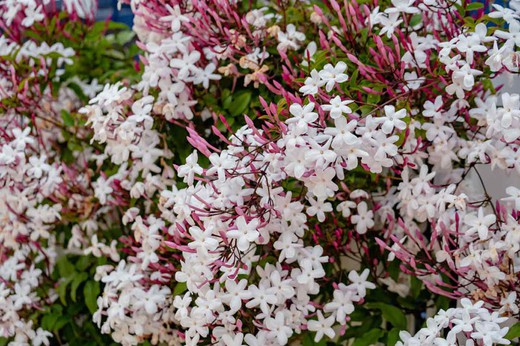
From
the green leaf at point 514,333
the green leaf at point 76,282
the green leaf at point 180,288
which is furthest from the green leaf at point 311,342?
the green leaf at point 76,282

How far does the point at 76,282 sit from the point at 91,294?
0.07m

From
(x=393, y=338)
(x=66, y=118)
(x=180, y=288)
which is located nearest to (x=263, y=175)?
(x=180, y=288)

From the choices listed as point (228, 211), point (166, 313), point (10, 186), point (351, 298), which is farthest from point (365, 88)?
point (10, 186)

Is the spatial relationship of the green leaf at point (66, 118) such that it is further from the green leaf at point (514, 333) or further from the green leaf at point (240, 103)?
the green leaf at point (514, 333)

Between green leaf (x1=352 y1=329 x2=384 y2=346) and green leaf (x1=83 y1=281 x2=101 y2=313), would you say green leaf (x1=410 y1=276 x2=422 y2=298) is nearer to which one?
green leaf (x1=352 y1=329 x2=384 y2=346)

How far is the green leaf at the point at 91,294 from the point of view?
197 cm

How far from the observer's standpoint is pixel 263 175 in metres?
1.51

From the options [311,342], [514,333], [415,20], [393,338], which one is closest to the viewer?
[514,333]

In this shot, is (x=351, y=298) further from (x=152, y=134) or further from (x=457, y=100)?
(x=152, y=134)

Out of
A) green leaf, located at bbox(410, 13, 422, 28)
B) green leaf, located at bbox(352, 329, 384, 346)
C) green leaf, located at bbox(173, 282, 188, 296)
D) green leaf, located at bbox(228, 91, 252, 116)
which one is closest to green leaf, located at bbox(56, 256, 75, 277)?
green leaf, located at bbox(173, 282, 188, 296)

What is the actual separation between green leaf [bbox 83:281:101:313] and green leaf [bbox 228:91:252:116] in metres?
0.60

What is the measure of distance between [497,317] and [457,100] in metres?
0.49

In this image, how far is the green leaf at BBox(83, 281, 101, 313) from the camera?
6.47 ft

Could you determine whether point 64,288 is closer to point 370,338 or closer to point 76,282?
point 76,282
